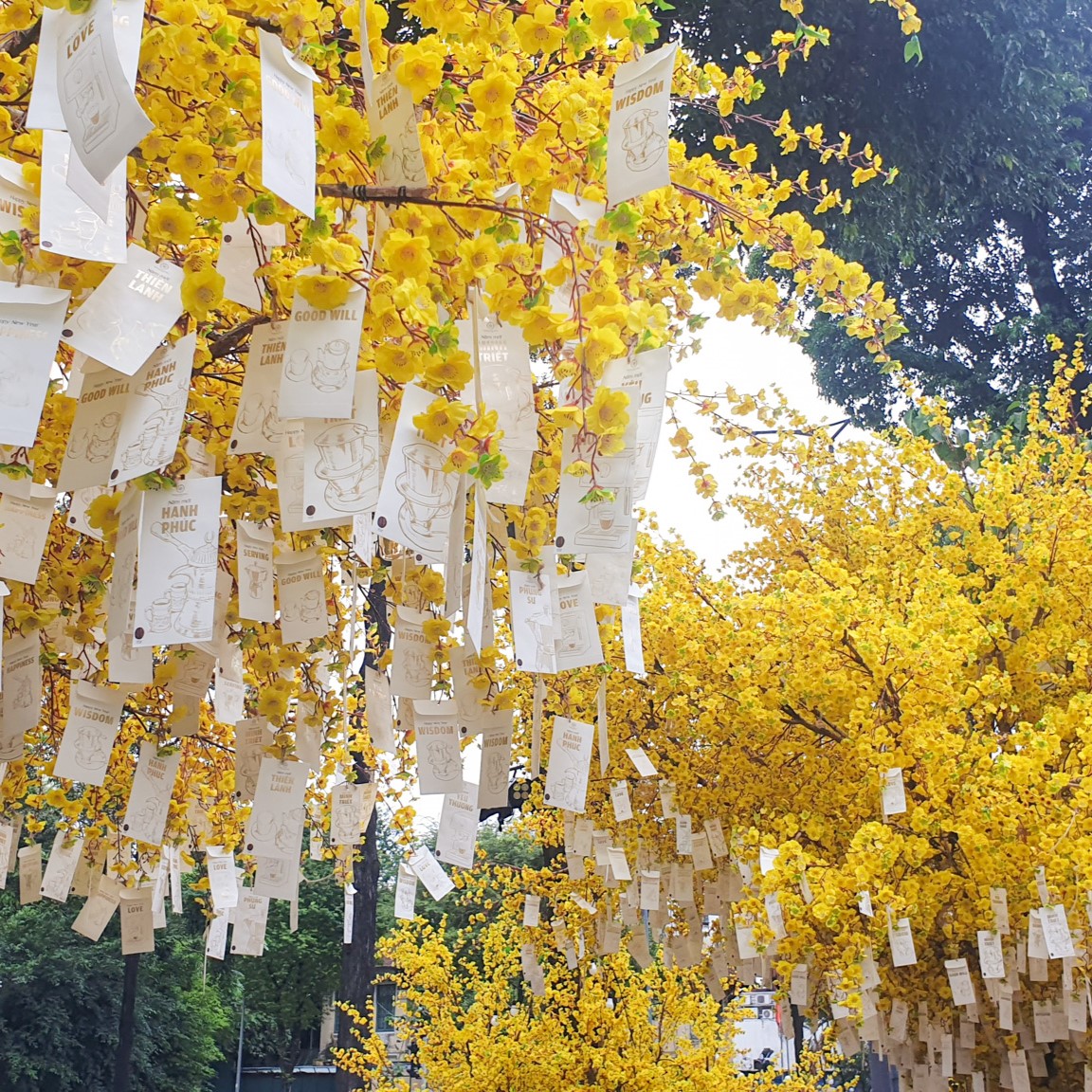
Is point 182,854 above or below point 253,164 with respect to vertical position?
below

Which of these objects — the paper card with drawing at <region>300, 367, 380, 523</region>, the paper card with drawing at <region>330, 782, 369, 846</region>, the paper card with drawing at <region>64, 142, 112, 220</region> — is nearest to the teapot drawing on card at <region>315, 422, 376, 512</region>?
the paper card with drawing at <region>300, 367, 380, 523</region>

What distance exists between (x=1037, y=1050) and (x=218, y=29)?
364cm

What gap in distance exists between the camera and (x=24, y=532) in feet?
5.50

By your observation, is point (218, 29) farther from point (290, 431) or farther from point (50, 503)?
point (50, 503)

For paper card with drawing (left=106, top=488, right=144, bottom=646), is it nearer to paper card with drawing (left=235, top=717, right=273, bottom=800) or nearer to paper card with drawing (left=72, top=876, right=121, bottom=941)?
paper card with drawing (left=235, top=717, right=273, bottom=800)

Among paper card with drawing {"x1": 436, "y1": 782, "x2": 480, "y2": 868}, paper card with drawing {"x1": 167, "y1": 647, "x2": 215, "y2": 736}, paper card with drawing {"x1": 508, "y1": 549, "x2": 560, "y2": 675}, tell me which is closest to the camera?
paper card with drawing {"x1": 508, "y1": 549, "x2": 560, "y2": 675}

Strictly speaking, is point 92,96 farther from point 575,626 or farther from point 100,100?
point 575,626

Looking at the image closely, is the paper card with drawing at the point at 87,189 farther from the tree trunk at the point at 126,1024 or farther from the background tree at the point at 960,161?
the tree trunk at the point at 126,1024

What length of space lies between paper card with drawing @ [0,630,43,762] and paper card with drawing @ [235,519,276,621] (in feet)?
1.40

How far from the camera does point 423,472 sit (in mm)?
1454

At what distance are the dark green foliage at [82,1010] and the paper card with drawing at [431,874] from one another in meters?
8.81

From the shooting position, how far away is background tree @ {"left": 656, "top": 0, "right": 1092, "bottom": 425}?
6.62 metres

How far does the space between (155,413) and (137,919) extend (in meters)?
2.44

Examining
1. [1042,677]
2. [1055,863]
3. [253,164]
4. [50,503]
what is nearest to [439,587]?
[50,503]
